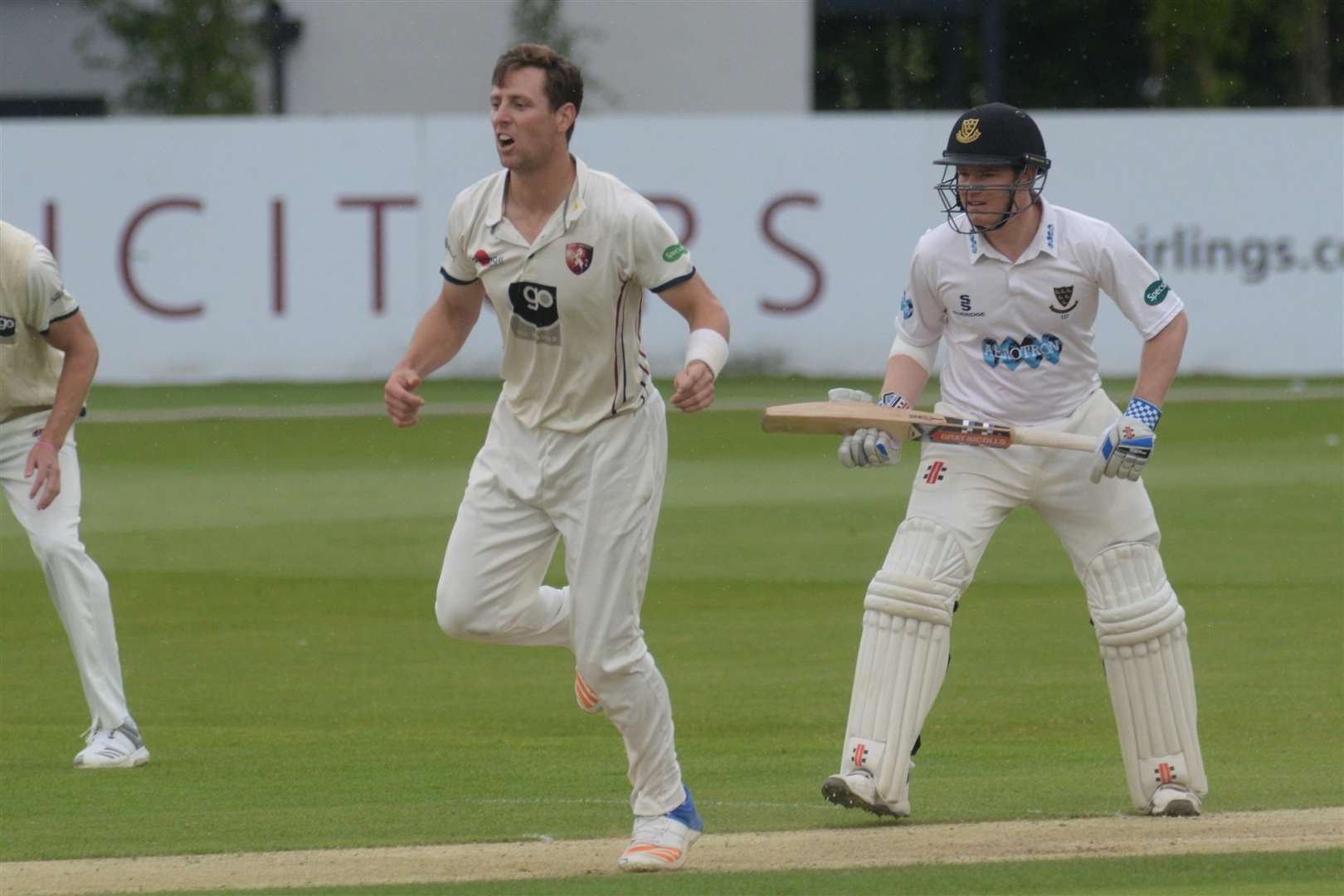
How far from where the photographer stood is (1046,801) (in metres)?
6.99

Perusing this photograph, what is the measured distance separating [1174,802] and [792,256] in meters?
15.5

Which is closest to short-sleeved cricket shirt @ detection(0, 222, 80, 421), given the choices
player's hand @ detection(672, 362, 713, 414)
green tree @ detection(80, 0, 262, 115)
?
player's hand @ detection(672, 362, 713, 414)

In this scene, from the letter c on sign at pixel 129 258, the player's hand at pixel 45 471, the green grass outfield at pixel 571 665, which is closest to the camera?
the green grass outfield at pixel 571 665

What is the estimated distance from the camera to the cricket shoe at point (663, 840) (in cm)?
598

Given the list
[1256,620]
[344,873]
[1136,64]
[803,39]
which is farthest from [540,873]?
[1136,64]

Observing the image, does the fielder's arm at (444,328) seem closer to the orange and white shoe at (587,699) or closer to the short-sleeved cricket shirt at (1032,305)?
the orange and white shoe at (587,699)

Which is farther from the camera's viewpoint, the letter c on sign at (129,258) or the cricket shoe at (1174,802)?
the letter c on sign at (129,258)

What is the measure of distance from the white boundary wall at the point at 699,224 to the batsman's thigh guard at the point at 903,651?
15.1m

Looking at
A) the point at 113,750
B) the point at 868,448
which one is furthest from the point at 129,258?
the point at 868,448

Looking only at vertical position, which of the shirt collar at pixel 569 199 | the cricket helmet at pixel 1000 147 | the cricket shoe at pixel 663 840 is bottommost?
the cricket shoe at pixel 663 840

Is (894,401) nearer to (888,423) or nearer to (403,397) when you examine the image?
(888,423)

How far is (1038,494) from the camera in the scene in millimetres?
6742

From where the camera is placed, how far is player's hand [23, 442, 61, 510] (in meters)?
7.54

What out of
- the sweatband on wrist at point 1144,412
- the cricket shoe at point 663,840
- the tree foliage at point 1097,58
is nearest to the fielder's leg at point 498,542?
the cricket shoe at point 663,840
